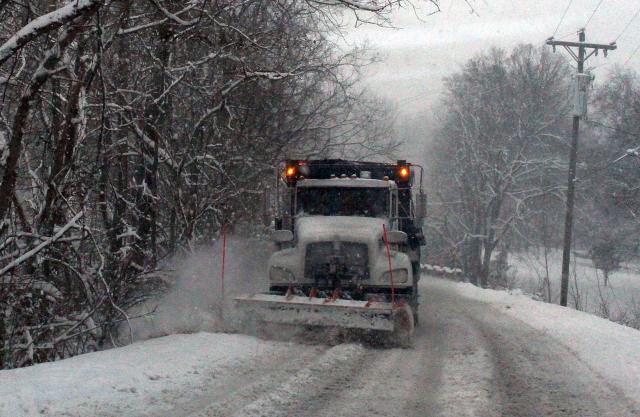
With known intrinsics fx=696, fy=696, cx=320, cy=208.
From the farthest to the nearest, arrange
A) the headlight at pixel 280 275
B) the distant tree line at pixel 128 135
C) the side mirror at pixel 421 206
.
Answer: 1. the side mirror at pixel 421 206
2. the headlight at pixel 280 275
3. the distant tree line at pixel 128 135

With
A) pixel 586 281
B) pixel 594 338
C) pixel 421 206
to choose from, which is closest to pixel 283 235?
pixel 421 206

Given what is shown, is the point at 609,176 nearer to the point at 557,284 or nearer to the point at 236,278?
the point at 557,284

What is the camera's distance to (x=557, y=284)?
144ft

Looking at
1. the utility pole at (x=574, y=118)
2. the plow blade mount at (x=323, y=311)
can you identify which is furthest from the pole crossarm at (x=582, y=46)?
the plow blade mount at (x=323, y=311)

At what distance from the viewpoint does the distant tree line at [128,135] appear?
7.94 metres

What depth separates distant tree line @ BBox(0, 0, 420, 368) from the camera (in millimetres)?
7938

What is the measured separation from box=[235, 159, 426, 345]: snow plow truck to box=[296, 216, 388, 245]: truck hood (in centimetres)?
2

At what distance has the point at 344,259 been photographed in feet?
35.5

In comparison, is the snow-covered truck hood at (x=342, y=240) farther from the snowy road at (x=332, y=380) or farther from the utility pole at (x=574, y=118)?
the utility pole at (x=574, y=118)

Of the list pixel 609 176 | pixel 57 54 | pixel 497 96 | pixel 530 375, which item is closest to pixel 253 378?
pixel 530 375

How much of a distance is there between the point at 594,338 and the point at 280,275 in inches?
200

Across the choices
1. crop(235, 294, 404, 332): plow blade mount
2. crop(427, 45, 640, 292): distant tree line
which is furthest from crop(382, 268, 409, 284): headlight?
crop(427, 45, 640, 292): distant tree line

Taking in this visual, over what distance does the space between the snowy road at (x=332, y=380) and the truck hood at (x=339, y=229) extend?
1841mm

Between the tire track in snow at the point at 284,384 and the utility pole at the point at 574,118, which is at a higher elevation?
the utility pole at the point at 574,118
